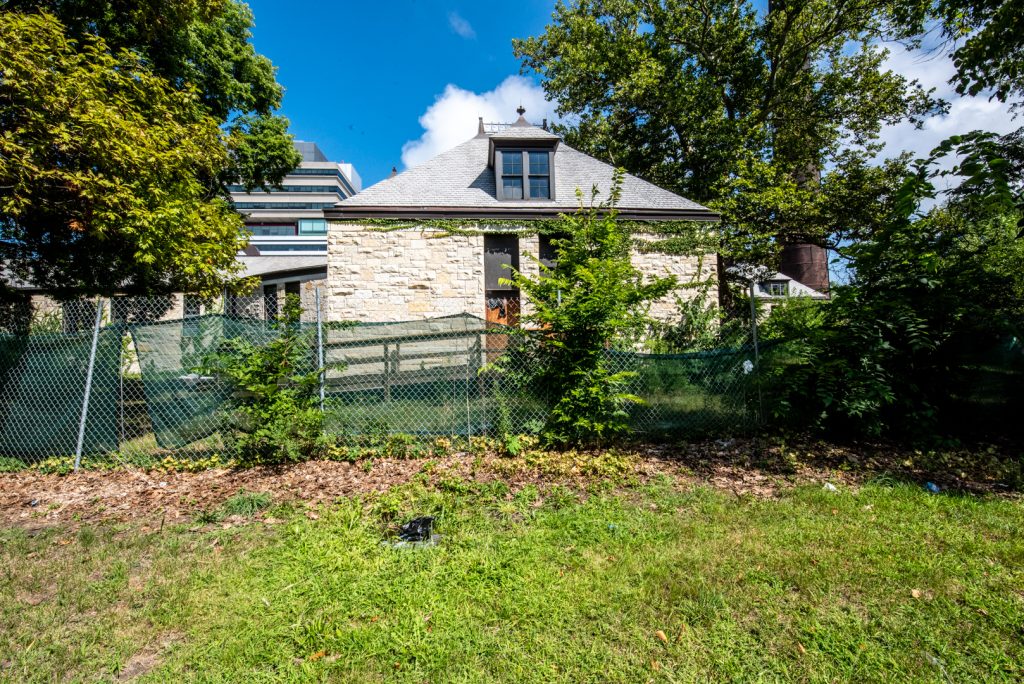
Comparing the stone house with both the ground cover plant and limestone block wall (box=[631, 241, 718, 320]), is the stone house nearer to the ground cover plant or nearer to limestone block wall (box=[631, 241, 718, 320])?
limestone block wall (box=[631, 241, 718, 320])

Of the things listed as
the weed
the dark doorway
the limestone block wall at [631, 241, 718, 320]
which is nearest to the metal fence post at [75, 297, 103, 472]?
the weed

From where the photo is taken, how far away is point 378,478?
5.09 meters

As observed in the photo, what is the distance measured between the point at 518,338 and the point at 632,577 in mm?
3553

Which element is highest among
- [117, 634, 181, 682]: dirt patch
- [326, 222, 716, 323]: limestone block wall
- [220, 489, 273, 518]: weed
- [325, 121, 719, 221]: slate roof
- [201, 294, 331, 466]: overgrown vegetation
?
[325, 121, 719, 221]: slate roof

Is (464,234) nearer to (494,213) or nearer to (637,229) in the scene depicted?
(494,213)

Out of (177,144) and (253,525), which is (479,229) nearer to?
(177,144)

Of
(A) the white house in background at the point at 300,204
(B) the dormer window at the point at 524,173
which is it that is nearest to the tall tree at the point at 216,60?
(B) the dormer window at the point at 524,173

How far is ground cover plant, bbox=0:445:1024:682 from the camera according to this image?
7.52ft

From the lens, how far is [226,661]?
7.68ft

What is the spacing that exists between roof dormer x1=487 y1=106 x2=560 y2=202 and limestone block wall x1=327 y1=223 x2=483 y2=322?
2.16 m

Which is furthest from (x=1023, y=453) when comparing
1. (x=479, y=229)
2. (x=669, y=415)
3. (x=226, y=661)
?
(x=479, y=229)

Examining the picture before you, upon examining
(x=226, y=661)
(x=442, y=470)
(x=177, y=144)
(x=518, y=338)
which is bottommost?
(x=226, y=661)

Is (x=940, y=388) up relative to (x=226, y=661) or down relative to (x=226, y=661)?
up

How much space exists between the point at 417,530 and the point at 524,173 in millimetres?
12777
